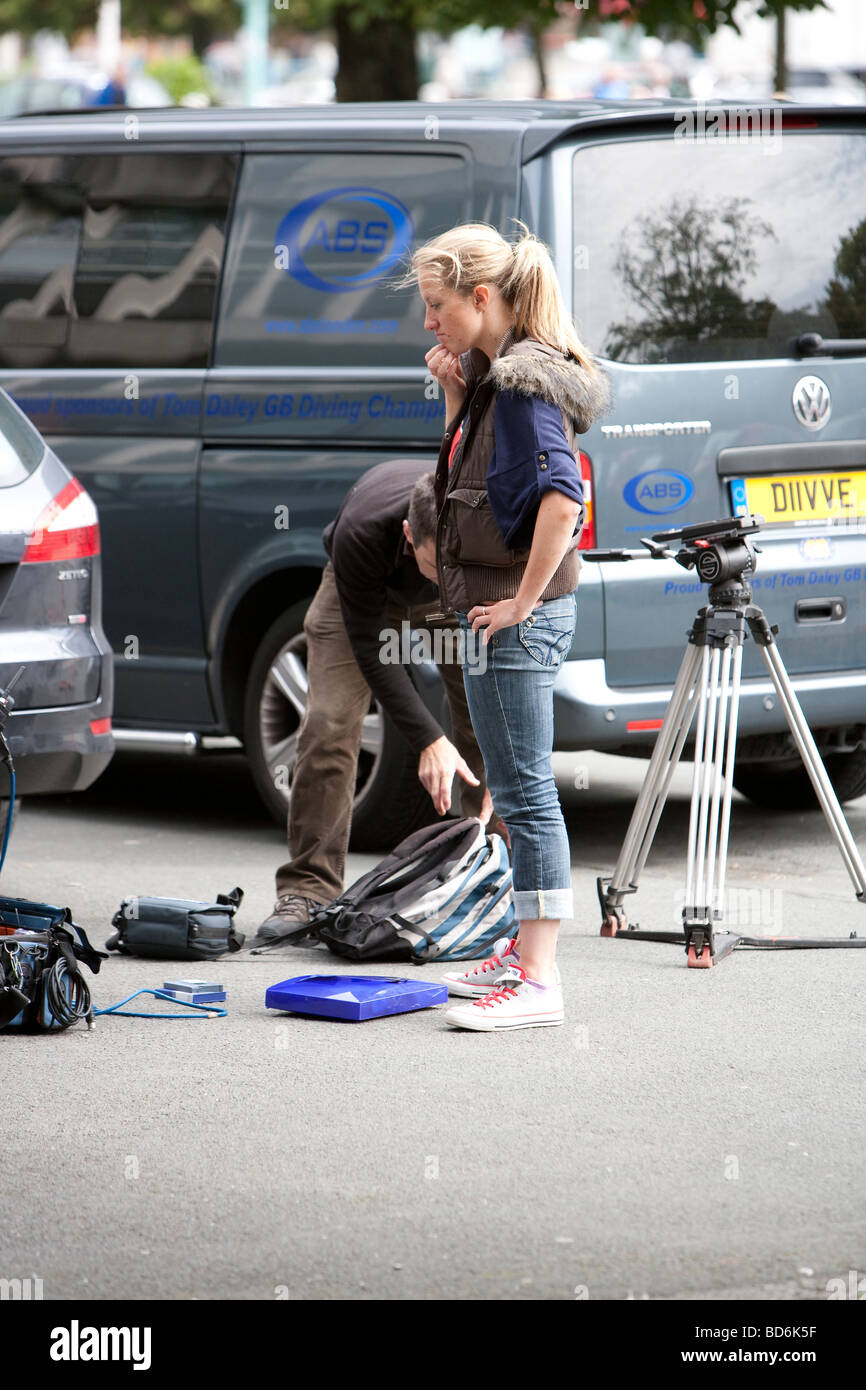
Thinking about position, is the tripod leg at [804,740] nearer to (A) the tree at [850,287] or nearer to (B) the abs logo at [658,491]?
(B) the abs logo at [658,491]

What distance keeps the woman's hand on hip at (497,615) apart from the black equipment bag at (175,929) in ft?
4.23

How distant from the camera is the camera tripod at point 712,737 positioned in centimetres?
553

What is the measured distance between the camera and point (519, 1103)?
4.32 metres

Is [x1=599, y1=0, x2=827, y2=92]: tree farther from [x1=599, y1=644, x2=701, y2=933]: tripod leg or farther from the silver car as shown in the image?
[x1=599, y1=644, x2=701, y2=933]: tripod leg

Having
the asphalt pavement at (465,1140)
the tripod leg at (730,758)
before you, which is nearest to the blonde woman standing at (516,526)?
the asphalt pavement at (465,1140)

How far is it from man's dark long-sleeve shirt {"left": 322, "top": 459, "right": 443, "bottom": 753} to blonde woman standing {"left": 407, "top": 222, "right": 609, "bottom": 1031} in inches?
20.3

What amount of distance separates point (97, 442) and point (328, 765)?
5.80 feet

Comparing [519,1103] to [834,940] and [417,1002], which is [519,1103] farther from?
[834,940]

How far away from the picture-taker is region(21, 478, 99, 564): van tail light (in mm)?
5812

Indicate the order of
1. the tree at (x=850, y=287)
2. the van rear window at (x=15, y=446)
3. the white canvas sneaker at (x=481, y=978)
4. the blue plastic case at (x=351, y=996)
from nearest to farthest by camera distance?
1. the blue plastic case at (x=351, y=996)
2. the white canvas sneaker at (x=481, y=978)
3. the van rear window at (x=15, y=446)
4. the tree at (x=850, y=287)

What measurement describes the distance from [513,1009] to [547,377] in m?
1.45

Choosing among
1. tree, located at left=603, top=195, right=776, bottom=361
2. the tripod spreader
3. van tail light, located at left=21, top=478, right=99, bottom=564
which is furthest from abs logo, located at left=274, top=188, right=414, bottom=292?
the tripod spreader

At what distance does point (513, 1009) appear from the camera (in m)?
4.89
